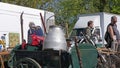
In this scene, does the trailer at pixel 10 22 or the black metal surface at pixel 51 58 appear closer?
the black metal surface at pixel 51 58

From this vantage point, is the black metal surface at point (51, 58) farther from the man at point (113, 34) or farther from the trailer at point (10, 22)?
the trailer at point (10, 22)

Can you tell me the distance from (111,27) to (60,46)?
2.57 metres

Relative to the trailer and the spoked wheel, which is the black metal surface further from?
the trailer

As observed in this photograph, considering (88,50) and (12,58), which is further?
(12,58)

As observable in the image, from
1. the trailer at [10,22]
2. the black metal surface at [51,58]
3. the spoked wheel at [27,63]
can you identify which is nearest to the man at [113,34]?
the black metal surface at [51,58]

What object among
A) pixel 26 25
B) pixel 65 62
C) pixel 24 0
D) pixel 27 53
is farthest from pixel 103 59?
pixel 24 0

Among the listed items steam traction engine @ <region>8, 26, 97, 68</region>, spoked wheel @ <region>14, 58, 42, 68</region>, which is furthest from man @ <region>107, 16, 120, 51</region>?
spoked wheel @ <region>14, 58, 42, 68</region>

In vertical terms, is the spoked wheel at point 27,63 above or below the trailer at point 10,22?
below

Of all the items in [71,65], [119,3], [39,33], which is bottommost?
[71,65]

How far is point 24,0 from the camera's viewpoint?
33.4 m

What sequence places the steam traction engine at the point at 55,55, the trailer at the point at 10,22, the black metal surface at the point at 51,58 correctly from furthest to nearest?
the trailer at the point at 10,22 → the black metal surface at the point at 51,58 → the steam traction engine at the point at 55,55

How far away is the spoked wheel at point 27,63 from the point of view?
7.05 metres

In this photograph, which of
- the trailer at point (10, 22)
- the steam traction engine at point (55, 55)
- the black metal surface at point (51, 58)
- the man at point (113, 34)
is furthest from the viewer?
the trailer at point (10, 22)

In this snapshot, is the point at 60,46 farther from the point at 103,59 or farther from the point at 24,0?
the point at 24,0
